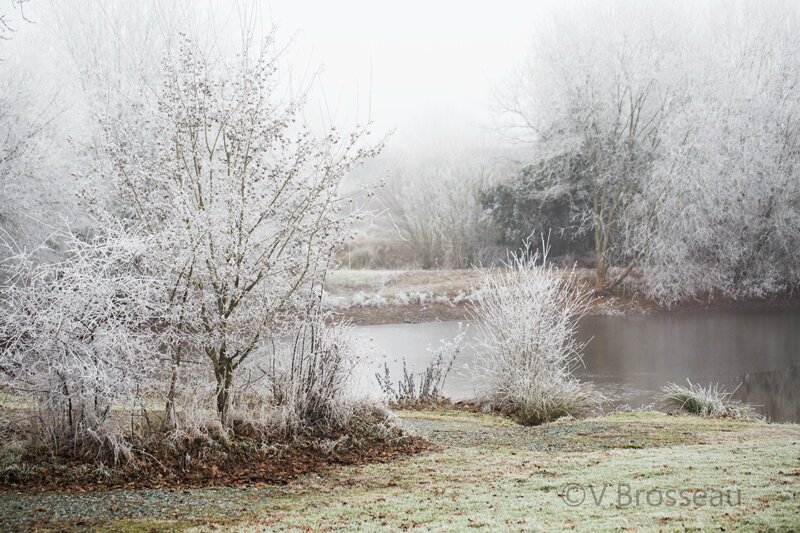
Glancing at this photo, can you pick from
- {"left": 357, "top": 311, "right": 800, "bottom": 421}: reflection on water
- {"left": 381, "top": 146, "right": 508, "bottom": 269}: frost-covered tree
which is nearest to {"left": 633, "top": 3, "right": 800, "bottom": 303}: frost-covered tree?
{"left": 357, "top": 311, "right": 800, "bottom": 421}: reflection on water

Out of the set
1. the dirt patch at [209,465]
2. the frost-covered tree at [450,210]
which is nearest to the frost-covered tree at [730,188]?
the frost-covered tree at [450,210]

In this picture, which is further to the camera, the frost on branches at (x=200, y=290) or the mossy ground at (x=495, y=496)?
the frost on branches at (x=200, y=290)

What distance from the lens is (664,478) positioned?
5660mm

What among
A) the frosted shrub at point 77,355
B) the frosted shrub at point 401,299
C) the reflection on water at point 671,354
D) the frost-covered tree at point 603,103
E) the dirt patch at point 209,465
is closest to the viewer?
the dirt patch at point 209,465

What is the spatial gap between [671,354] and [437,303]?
355 inches

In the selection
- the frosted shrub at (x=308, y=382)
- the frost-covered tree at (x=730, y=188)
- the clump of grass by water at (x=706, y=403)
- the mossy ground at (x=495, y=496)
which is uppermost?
the frost-covered tree at (x=730, y=188)

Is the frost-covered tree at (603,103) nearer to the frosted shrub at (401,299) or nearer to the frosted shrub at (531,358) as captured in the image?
the frosted shrub at (401,299)

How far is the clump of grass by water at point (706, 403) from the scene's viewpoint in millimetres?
10672

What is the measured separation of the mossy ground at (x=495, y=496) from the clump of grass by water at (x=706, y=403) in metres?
3.04

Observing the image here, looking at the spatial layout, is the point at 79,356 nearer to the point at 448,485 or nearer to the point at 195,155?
the point at 195,155

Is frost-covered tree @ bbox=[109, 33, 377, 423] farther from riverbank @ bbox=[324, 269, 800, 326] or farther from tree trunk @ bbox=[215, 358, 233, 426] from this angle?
riverbank @ bbox=[324, 269, 800, 326]

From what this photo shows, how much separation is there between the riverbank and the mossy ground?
14.4 meters

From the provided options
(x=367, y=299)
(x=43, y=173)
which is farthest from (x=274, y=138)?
(x=367, y=299)

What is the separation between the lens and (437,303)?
917 inches
